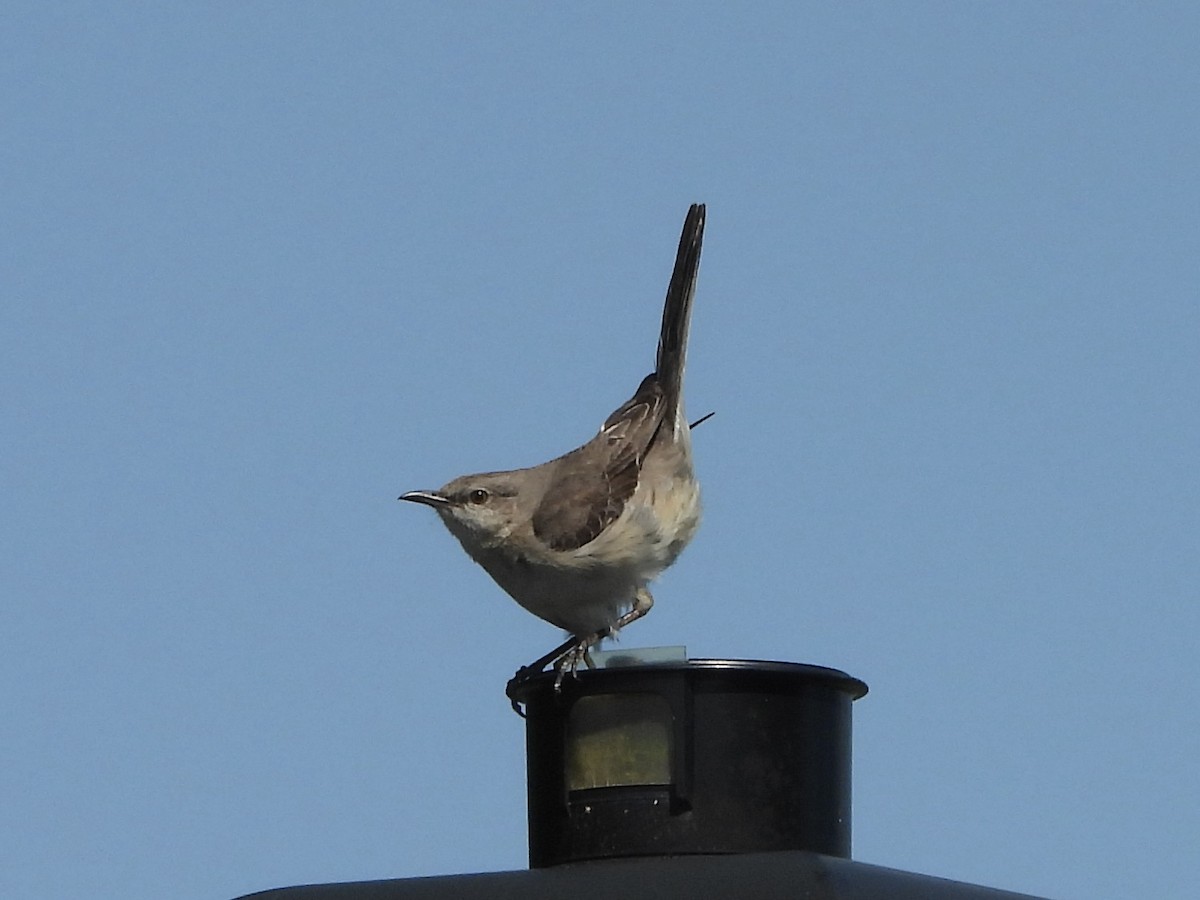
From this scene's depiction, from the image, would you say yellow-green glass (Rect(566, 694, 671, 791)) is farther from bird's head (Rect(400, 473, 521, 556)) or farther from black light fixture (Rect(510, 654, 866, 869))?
bird's head (Rect(400, 473, 521, 556))

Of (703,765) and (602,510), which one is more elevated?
(602,510)

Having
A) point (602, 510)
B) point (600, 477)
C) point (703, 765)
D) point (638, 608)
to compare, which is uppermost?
point (600, 477)

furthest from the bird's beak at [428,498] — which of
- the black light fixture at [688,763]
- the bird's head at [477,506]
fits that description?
the black light fixture at [688,763]

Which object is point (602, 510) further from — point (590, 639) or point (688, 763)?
point (688, 763)

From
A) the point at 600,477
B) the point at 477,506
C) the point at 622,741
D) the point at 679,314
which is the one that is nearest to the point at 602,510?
the point at 600,477

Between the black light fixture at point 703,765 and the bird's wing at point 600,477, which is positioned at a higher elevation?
the bird's wing at point 600,477

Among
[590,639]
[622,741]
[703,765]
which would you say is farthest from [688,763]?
[590,639]

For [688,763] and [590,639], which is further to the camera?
[590,639]

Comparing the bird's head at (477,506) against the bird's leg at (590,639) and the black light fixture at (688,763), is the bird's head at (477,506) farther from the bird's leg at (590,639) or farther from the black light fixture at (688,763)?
the black light fixture at (688,763)
